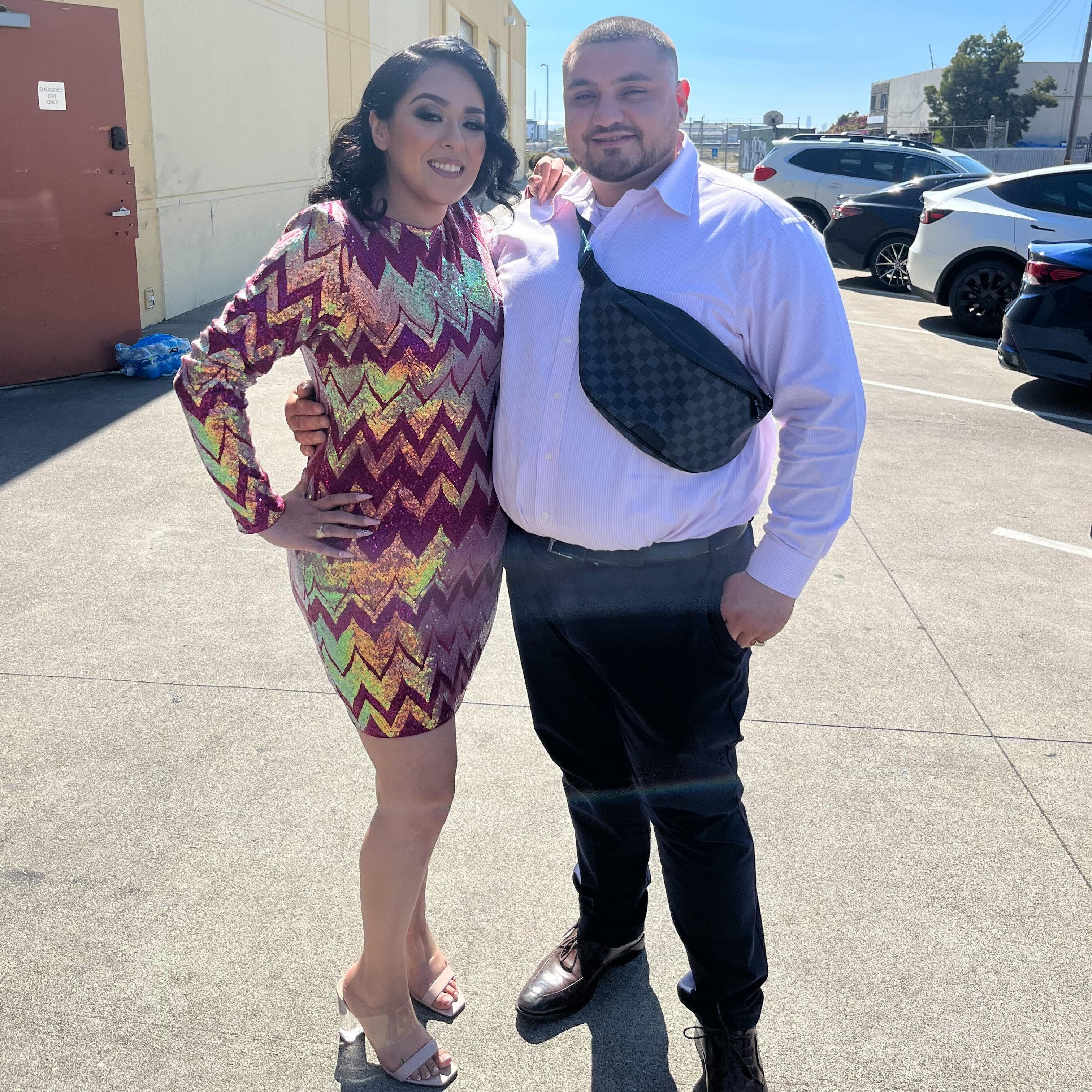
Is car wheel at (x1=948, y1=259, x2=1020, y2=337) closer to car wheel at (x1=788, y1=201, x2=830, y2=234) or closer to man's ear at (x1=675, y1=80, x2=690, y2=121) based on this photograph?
car wheel at (x1=788, y1=201, x2=830, y2=234)

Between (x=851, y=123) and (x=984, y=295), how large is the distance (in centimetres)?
7682

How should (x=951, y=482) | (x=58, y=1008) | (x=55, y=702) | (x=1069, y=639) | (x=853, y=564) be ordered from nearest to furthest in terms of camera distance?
(x=58, y=1008) → (x=55, y=702) → (x=1069, y=639) → (x=853, y=564) → (x=951, y=482)

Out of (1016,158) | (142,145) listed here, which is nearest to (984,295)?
(142,145)

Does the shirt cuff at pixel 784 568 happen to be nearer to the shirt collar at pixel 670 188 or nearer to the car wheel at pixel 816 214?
the shirt collar at pixel 670 188

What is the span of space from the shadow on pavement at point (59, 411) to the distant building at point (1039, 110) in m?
50.8

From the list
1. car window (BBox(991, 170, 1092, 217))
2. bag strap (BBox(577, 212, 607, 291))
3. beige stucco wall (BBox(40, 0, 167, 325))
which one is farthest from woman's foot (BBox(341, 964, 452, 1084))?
car window (BBox(991, 170, 1092, 217))

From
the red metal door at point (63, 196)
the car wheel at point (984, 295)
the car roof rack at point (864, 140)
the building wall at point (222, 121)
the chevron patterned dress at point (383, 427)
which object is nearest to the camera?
Result: the chevron patterned dress at point (383, 427)

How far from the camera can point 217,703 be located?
354 cm

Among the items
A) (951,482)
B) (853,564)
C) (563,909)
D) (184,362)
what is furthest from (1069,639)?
(184,362)

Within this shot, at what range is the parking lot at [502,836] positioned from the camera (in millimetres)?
2283

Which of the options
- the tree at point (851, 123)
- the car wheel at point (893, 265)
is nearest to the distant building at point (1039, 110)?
the tree at point (851, 123)

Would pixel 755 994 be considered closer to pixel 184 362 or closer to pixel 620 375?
pixel 620 375

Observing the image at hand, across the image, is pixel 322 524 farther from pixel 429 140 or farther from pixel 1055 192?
pixel 1055 192

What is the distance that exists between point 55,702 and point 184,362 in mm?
1961
